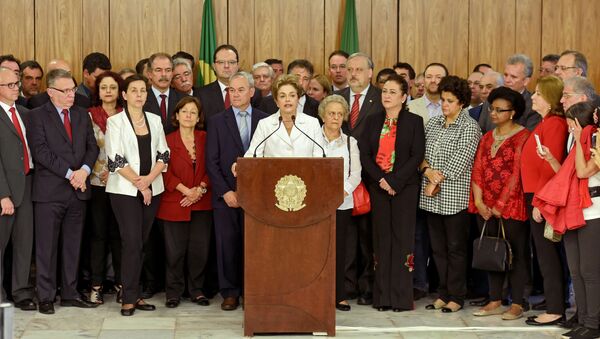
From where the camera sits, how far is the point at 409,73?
27.7 feet

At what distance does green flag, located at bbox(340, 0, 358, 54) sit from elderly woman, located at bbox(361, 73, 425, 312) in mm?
3178

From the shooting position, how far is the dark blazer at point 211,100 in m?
7.24

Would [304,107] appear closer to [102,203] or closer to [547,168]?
[102,203]

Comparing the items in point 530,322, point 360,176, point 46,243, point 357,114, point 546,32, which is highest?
point 546,32

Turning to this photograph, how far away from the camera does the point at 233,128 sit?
6680 millimetres

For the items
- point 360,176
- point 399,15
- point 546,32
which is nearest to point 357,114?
point 360,176

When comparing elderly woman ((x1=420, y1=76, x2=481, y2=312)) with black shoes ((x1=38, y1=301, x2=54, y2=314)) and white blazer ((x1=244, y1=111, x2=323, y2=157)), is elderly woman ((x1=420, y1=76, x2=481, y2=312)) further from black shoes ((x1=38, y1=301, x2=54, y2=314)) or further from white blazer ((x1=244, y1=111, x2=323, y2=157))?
black shoes ((x1=38, y1=301, x2=54, y2=314))

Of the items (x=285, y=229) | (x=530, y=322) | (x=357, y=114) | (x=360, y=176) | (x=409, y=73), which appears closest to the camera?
(x=285, y=229)

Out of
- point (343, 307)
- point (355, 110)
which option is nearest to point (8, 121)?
point (355, 110)

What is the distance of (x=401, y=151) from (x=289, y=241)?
1.33 metres

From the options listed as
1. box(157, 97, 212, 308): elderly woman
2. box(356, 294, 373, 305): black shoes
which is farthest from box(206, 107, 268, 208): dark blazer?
box(356, 294, 373, 305): black shoes

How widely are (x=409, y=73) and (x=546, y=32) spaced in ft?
8.55

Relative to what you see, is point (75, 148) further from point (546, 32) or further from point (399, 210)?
point (546, 32)

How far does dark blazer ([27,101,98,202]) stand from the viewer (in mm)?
6457
